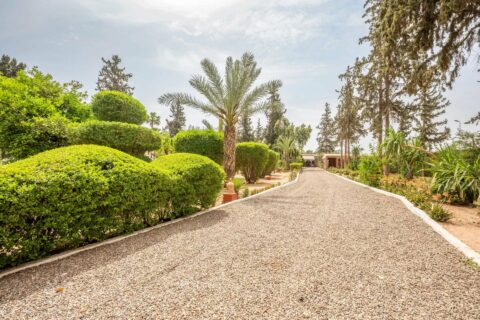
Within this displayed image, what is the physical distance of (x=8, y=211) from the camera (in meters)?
2.70

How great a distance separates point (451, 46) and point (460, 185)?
618cm

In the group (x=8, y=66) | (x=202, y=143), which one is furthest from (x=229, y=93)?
(x=8, y=66)

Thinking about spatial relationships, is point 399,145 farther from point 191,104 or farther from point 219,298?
point 219,298

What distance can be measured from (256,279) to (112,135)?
8.14 meters

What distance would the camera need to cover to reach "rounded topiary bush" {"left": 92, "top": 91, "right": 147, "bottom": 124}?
9.89m

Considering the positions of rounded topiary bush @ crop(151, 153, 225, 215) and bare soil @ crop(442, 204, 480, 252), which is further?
rounded topiary bush @ crop(151, 153, 225, 215)

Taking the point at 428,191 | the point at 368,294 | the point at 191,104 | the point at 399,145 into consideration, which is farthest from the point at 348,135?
the point at 368,294

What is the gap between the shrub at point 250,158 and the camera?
15.2 meters

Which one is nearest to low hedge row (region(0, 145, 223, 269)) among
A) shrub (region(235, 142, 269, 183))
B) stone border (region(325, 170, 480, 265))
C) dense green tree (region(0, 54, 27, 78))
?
stone border (region(325, 170, 480, 265))

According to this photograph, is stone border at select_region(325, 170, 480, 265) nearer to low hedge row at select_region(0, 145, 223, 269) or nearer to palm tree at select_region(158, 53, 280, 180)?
low hedge row at select_region(0, 145, 223, 269)

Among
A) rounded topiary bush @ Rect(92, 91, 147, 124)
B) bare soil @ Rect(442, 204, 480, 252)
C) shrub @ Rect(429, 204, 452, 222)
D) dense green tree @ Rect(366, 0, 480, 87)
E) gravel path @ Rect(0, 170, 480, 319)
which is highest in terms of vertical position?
dense green tree @ Rect(366, 0, 480, 87)

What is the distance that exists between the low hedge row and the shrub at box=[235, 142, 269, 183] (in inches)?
389

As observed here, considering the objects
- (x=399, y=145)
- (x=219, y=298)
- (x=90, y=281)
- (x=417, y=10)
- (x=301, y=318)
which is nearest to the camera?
(x=301, y=318)

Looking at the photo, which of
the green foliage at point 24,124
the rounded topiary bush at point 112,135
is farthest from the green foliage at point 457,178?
the green foliage at point 24,124
